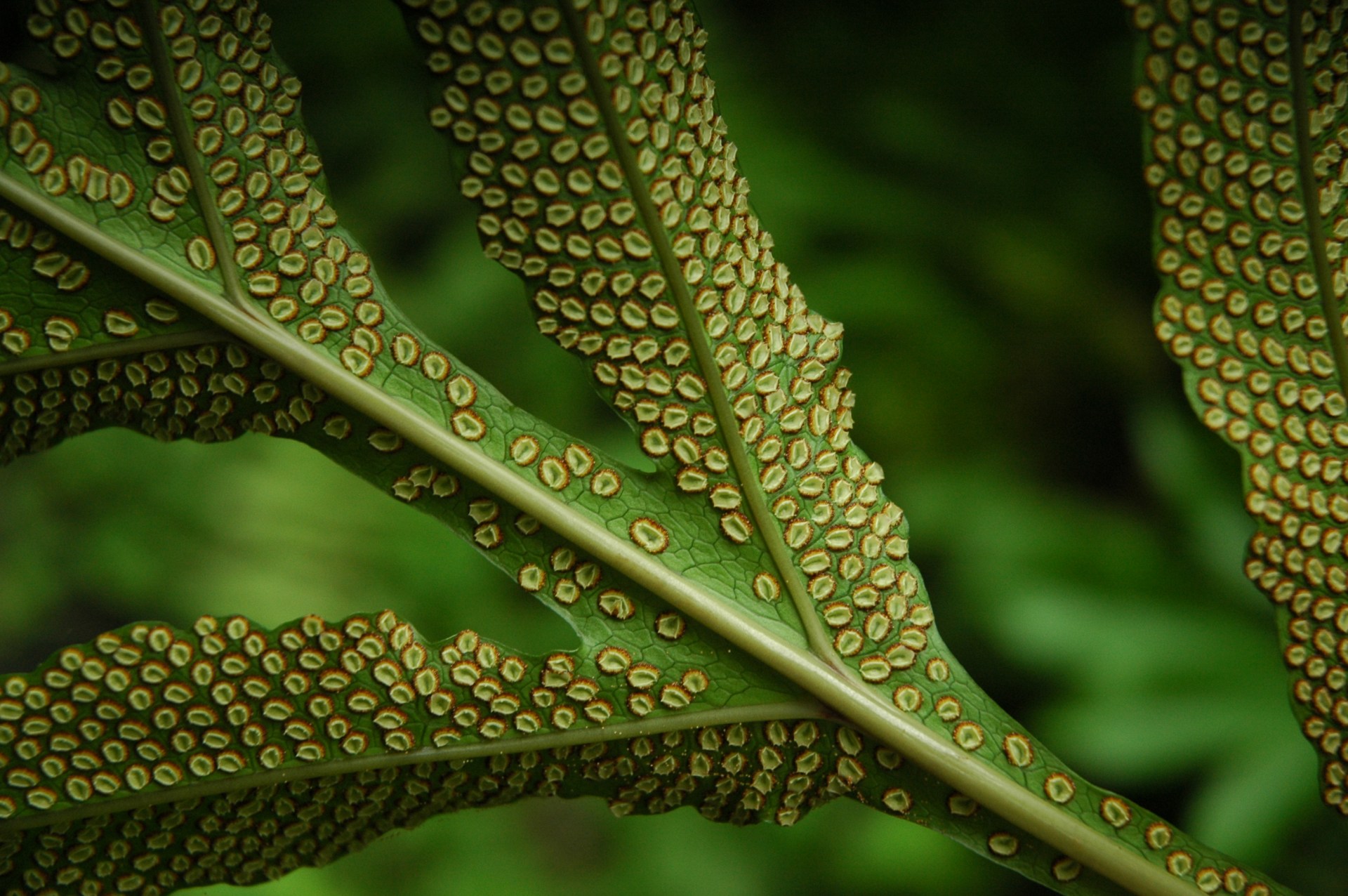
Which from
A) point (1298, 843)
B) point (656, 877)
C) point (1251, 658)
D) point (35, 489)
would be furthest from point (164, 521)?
point (1298, 843)

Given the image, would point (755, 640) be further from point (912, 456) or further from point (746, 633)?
point (912, 456)

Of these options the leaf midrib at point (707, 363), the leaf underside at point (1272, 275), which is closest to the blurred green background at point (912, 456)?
the leaf underside at point (1272, 275)

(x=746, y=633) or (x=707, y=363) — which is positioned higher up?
(x=707, y=363)

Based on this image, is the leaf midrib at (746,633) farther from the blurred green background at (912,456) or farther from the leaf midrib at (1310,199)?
the blurred green background at (912,456)

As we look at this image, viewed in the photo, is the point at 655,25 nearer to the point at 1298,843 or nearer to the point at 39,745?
the point at 39,745

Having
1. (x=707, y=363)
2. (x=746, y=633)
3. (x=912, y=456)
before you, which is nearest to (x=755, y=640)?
(x=746, y=633)

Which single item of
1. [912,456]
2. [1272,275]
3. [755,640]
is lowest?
[912,456]
